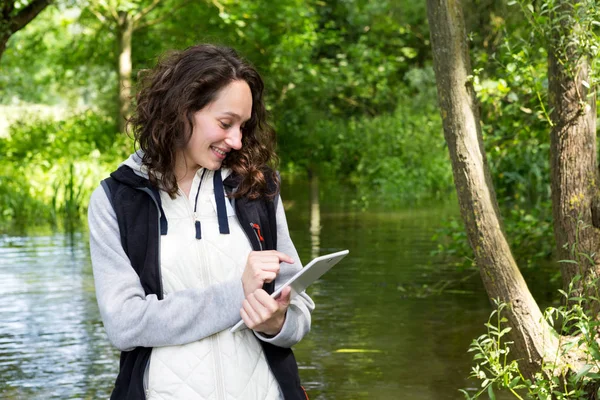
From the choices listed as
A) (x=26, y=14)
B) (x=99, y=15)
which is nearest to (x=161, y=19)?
(x=99, y=15)

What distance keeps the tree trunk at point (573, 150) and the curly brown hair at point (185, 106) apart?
2331mm

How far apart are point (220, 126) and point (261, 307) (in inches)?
18.7

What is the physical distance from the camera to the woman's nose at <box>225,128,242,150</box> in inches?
97.7

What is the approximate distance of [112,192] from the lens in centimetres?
244

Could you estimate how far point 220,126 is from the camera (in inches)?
97.8

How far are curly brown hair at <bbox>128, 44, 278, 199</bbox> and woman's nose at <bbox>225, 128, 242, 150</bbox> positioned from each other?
63 mm

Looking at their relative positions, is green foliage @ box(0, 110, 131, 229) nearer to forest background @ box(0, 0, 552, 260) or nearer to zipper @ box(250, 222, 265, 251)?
forest background @ box(0, 0, 552, 260)

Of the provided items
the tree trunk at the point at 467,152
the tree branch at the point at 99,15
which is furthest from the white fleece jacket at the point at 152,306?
the tree branch at the point at 99,15

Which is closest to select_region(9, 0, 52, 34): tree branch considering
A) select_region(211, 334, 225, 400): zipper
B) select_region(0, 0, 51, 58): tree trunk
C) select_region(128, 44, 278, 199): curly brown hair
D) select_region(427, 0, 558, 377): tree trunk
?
select_region(0, 0, 51, 58): tree trunk

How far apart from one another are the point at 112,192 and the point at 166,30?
981 inches

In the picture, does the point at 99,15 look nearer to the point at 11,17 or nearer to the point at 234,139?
the point at 11,17

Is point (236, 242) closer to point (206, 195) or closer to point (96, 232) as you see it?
point (206, 195)

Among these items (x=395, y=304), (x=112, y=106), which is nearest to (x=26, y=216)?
(x=395, y=304)

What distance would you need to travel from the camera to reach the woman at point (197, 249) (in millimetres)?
2332
